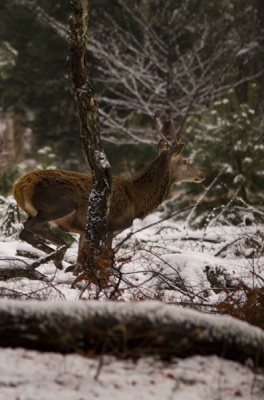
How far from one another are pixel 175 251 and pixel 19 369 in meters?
5.56

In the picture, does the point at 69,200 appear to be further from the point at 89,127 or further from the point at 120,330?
the point at 120,330

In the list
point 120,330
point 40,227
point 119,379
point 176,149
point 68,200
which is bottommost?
point 119,379

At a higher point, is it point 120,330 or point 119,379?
point 120,330

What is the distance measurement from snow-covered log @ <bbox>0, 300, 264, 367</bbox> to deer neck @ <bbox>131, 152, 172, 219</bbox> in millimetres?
4990

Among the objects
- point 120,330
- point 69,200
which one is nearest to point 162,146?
point 69,200

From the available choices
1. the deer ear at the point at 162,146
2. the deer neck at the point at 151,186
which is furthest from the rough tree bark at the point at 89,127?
the deer ear at the point at 162,146

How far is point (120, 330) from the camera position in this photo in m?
3.38

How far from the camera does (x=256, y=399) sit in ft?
10.3

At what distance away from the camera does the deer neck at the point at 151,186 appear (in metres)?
8.48

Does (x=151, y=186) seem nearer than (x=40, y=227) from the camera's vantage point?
No

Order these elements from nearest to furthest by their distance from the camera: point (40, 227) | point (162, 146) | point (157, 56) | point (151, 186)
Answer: point (40, 227) < point (151, 186) < point (162, 146) < point (157, 56)

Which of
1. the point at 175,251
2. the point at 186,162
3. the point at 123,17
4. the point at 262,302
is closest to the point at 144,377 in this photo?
the point at 262,302

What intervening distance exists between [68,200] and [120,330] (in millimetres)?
4556

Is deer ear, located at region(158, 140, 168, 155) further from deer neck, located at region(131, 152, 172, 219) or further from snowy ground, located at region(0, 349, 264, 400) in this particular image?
snowy ground, located at region(0, 349, 264, 400)
